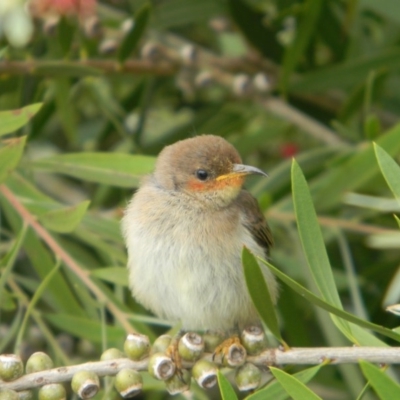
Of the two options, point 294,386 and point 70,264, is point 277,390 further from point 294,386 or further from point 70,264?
point 70,264

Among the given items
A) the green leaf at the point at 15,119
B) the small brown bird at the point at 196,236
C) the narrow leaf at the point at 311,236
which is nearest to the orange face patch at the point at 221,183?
the small brown bird at the point at 196,236

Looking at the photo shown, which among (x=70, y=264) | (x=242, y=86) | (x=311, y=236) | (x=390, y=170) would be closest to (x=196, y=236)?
(x=70, y=264)

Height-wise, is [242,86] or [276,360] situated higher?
[276,360]

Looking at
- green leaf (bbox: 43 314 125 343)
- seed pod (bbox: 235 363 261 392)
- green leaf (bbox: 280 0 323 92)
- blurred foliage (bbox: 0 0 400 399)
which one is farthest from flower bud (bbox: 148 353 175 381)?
green leaf (bbox: 280 0 323 92)

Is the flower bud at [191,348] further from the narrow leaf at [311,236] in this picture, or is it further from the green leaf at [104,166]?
the green leaf at [104,166]

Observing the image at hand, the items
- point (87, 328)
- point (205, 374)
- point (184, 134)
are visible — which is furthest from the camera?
point (184, 134)
